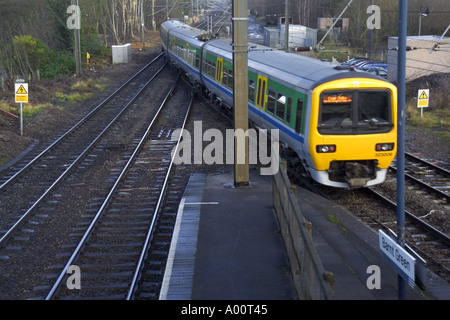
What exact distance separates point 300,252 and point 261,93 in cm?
928

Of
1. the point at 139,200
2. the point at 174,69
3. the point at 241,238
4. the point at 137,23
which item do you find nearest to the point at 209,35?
the point at 174,69

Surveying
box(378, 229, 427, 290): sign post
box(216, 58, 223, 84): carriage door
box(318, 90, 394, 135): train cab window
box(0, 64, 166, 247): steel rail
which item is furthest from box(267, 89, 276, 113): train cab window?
box(378, 229, 427, 290): sign post

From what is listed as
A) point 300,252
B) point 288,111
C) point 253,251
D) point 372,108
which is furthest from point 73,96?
point 300,252

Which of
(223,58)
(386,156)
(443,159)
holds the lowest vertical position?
(443,159)

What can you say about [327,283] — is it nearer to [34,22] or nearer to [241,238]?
[241,238]

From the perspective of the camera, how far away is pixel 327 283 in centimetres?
511

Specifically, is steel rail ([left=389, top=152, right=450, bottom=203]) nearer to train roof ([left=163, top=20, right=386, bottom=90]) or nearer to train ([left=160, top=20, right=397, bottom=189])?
train ([left=160, top=20, right=397, bottom=189])

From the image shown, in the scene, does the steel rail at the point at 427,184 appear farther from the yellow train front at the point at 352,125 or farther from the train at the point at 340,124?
the yellow train front at the point at 352,125

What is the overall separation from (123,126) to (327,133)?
1056cm

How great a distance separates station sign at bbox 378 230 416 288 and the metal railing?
733 millimetres

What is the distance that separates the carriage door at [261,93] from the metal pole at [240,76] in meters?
2.79

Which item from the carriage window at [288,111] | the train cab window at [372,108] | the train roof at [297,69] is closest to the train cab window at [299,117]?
the train roof at [297,69]

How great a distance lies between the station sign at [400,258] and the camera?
5418 millimetres

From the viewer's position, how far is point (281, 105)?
543 inches
